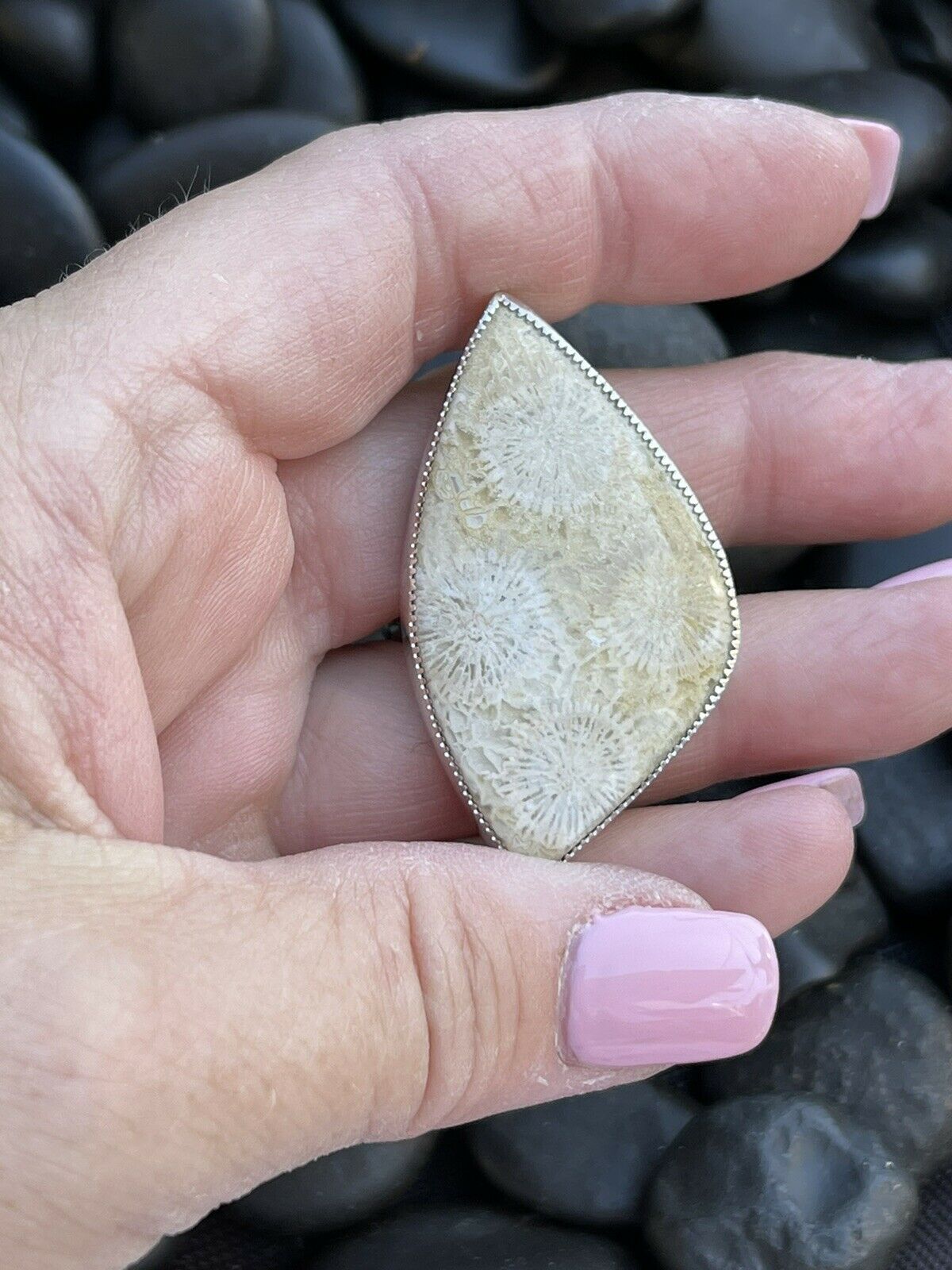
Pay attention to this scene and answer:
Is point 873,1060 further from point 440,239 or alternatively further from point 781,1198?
point 440,239

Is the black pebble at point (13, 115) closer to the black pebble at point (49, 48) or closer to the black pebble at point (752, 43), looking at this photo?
the black pebble at point (49, 48)

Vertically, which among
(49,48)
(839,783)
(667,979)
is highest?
(49,48)

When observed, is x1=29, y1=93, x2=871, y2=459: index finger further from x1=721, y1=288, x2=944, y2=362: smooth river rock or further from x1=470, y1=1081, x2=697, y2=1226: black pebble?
x1=470, y1=1081, x2=697, y2=1226: black pebble

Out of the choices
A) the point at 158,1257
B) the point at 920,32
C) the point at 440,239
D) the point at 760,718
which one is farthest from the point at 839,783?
the point at 920,32

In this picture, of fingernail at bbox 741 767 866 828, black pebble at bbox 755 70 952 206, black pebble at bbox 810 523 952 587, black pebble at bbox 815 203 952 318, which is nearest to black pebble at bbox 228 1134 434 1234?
fingernail at bbox 741 767 866 828

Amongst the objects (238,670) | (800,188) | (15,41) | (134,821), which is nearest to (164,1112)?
(134,821)

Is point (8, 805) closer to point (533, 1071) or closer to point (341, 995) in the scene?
point (341, 995)

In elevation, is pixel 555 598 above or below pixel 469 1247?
above
